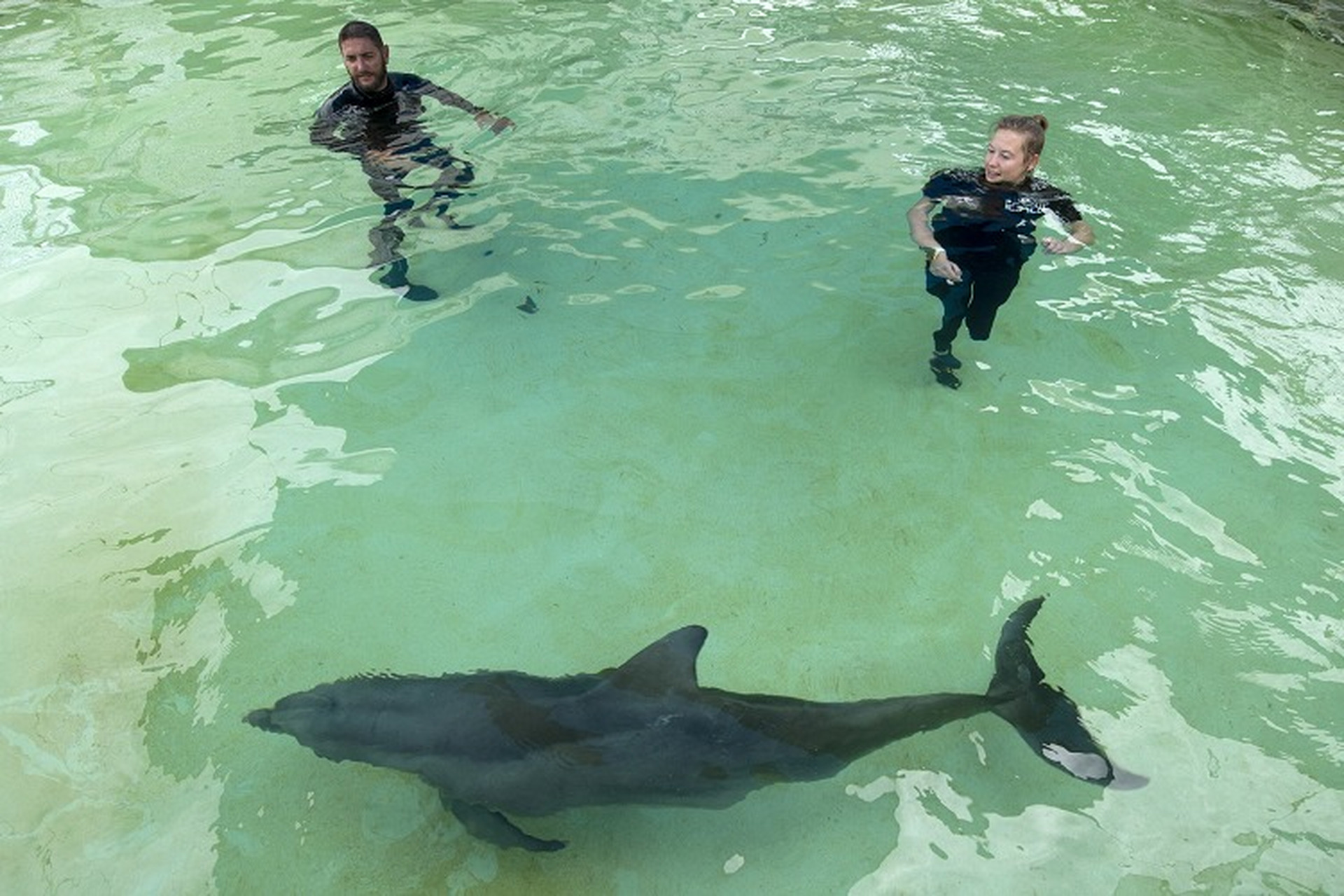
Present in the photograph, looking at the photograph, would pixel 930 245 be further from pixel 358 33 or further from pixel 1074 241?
pixel 358 33

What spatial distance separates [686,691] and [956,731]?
1139mm

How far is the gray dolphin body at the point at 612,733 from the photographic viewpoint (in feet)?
11.1

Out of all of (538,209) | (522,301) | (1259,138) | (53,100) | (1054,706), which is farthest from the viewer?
(53,100)

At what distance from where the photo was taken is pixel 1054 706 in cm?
376

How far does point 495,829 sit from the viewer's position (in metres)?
3.39

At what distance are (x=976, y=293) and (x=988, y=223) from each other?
473 mm

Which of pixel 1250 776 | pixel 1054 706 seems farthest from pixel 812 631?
pixel 1250 776

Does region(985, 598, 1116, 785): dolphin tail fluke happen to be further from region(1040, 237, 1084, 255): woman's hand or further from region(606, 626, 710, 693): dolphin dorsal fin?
region(1040, 237, 1084, 255): woman's hand

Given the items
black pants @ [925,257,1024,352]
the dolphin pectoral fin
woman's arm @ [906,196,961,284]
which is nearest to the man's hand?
woman's arm @ [906,196,961,284]

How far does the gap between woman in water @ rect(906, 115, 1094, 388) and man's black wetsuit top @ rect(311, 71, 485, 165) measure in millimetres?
3297

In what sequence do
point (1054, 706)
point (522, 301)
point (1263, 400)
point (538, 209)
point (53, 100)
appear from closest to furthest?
point (1054, 706) < point (1263, 400) < point (522, 301) < point (538, 209) < point (53, 100)

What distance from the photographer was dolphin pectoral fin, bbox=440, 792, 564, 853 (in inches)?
133

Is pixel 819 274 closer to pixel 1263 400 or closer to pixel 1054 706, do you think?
pixel 1263 400

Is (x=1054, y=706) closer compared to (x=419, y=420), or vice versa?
(x=1054, y=706)
